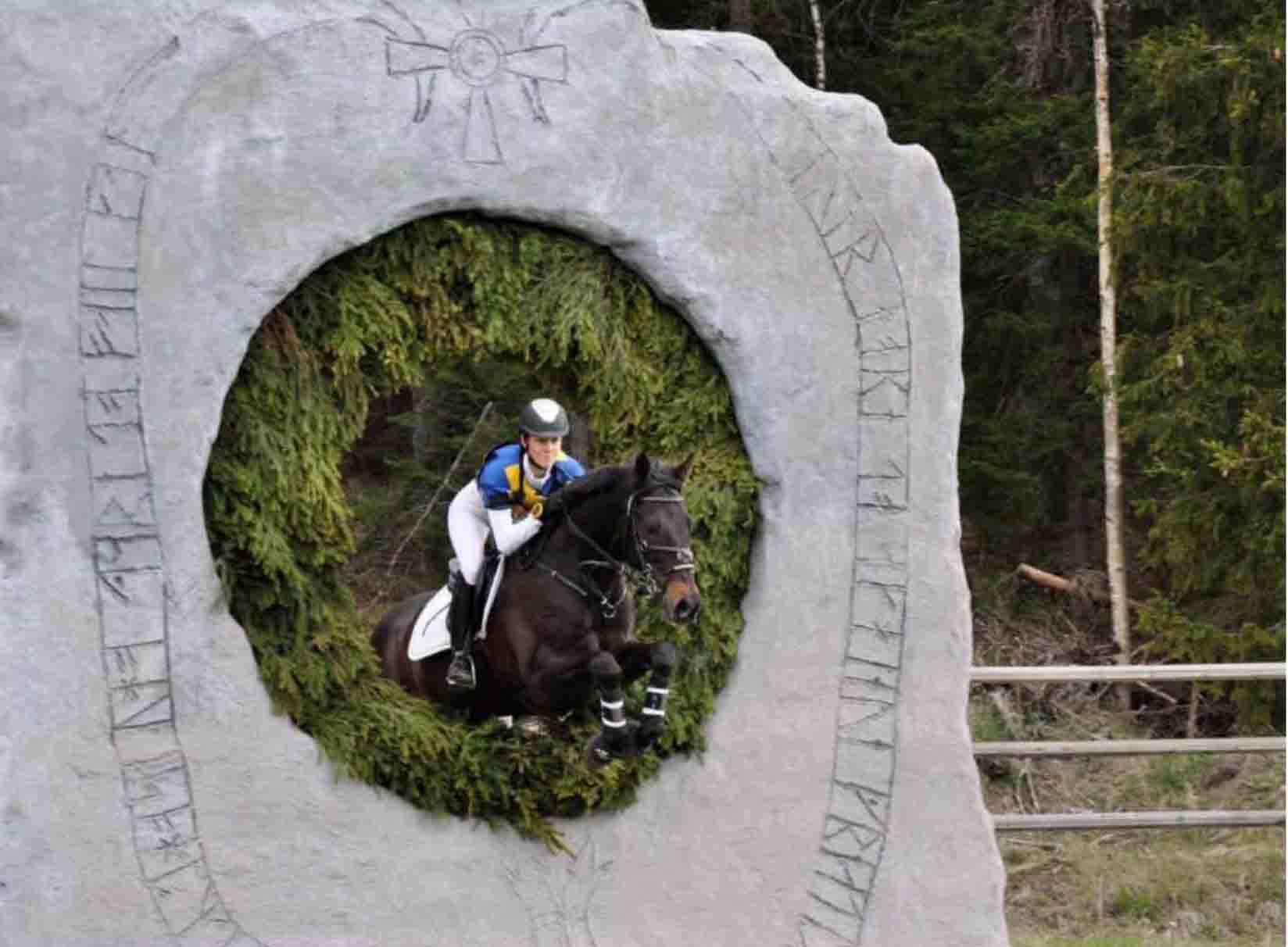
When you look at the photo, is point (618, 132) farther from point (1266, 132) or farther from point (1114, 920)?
point (1266, 132)

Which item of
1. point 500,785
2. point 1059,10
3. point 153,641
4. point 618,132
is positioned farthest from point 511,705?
point 1059,10

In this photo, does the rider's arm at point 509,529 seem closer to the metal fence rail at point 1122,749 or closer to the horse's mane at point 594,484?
the horse's mane at point 594,484

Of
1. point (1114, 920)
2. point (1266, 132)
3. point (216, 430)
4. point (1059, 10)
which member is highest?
point (1059, 10)

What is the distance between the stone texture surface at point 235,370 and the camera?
24.2 ft

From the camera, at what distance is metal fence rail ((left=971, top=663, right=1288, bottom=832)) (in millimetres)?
10320

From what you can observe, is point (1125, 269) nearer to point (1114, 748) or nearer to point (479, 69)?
point (1114, 748)

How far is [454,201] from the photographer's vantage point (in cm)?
782

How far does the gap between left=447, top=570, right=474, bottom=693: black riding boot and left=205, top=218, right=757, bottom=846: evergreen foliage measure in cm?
15

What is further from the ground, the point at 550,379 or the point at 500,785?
the point at 550,379

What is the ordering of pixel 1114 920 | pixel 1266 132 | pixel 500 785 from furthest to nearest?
pixel 1266 132
pixel 1114 920
pixel 500 785

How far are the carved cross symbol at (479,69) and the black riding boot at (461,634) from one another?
1.54 m

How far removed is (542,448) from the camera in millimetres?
8086

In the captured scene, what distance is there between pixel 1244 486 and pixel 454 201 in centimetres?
674

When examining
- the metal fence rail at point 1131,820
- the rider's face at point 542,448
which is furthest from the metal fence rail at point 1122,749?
the rider's face at point 542,448
